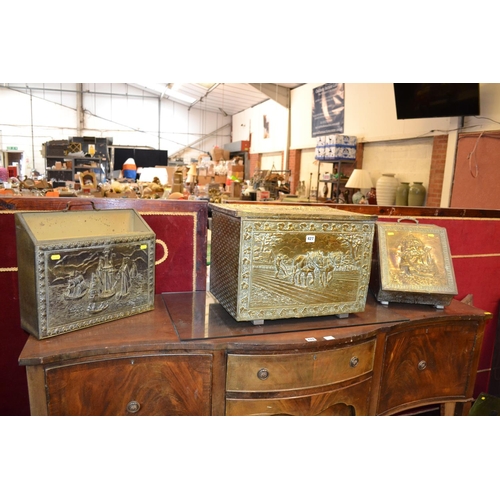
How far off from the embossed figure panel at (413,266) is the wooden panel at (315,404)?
1.43ft

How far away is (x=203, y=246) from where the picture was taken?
1.89m

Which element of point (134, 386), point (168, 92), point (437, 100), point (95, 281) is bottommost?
point (134, 386)

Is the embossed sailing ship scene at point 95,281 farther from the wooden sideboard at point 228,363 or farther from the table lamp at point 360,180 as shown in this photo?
the table lamp at point 360,180

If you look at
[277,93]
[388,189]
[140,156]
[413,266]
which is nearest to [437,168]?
[388,189]

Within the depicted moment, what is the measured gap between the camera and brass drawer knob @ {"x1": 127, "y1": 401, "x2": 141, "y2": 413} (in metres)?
1.37

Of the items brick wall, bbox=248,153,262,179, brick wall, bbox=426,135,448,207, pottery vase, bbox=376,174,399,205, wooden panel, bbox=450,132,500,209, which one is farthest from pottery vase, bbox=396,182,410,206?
brick wall, bbox=248,153,262,179

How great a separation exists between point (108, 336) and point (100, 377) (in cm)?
13

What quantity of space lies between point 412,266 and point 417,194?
394 centimetres

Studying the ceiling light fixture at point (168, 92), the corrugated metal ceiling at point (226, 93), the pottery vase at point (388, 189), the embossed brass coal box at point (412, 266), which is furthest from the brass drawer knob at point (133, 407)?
the ceiling light fixture at point (168, 92)

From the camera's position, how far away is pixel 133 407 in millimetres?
1377

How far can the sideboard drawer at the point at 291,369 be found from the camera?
142 cm

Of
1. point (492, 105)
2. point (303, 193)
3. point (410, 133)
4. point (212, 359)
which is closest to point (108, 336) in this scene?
point (212, 359)

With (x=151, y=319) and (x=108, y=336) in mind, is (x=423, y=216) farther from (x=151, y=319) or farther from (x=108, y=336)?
(x=108, y=336)

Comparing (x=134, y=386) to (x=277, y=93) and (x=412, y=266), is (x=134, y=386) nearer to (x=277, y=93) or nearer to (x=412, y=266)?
(x=412, y=266)
